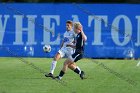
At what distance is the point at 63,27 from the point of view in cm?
3412

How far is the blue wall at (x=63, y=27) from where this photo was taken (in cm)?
3366

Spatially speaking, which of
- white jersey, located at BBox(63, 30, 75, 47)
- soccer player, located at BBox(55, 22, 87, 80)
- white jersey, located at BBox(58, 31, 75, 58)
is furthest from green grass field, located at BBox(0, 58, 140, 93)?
white jersey, located at BBox(63, 30, 75, 47)

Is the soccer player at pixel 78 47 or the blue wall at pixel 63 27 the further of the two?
the blue wall at pixel 63 27

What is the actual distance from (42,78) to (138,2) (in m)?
15.5

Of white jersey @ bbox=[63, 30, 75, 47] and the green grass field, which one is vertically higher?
white jersey @ bbox=[63, 30, 75, 47]

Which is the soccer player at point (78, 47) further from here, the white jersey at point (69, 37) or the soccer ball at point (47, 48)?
the soccer ball at point (47, 48)

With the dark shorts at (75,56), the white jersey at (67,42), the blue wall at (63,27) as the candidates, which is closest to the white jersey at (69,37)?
the white jersey at (67,42)

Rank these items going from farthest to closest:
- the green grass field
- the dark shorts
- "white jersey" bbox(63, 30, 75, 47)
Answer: "white jersey" bbox(63, 30, 75, 47)
the dark shorts
the green grass field

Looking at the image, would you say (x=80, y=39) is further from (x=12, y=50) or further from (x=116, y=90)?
(x=12, y=50)

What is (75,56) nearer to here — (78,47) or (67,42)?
(78,47)

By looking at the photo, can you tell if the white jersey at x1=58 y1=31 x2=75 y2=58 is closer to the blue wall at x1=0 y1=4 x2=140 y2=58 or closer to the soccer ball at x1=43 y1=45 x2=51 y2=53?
the soccer ball at x1=43 y1=45 x2=51 y2=53

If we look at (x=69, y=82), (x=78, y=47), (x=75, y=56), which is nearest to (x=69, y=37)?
(x=78, y=47)

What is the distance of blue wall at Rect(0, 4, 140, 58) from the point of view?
3366 cm

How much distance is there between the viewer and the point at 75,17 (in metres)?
34.3
